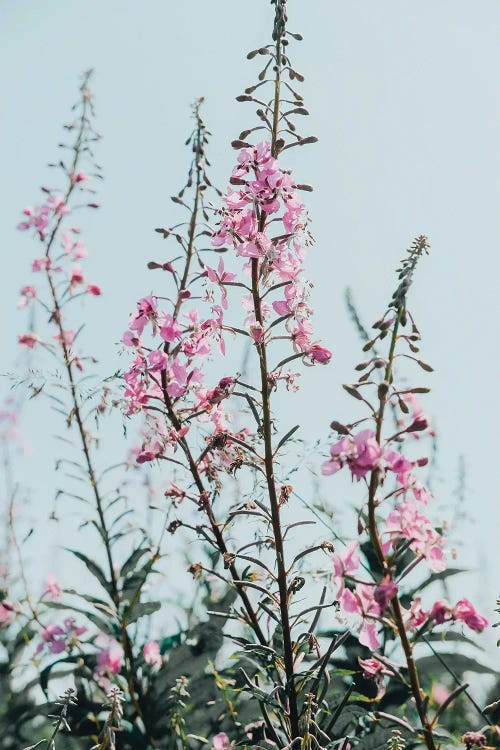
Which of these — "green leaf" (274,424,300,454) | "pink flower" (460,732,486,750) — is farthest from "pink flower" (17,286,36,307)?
"pink flower" (460,732,486,750)

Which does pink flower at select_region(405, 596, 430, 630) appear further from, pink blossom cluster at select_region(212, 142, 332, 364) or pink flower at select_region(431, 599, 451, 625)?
pink blossom cluster at select_region(212, 142, 332, 364)

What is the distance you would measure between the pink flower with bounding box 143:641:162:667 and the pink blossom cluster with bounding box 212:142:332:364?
1735mm

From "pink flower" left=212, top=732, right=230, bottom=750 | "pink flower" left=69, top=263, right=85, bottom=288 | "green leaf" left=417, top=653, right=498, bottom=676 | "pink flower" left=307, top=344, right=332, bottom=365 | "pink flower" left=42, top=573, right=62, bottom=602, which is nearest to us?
"pink flower" left=307, top=344, right=332, bottom=365

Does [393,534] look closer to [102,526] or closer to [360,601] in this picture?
[360,601]

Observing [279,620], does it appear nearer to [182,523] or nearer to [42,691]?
[182,523]

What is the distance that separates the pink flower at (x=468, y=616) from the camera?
5.36ft

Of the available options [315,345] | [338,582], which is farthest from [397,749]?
[315,345]

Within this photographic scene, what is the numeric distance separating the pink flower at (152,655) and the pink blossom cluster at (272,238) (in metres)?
1.74

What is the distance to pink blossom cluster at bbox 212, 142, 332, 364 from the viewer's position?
2314mm

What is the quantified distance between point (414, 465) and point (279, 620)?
0.68 metres

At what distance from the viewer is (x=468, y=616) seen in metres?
1.63

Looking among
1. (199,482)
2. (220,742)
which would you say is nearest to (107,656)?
(220,742)

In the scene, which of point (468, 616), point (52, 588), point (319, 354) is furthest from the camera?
point (52, 588)

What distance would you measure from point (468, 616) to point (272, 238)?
3.97 ft
